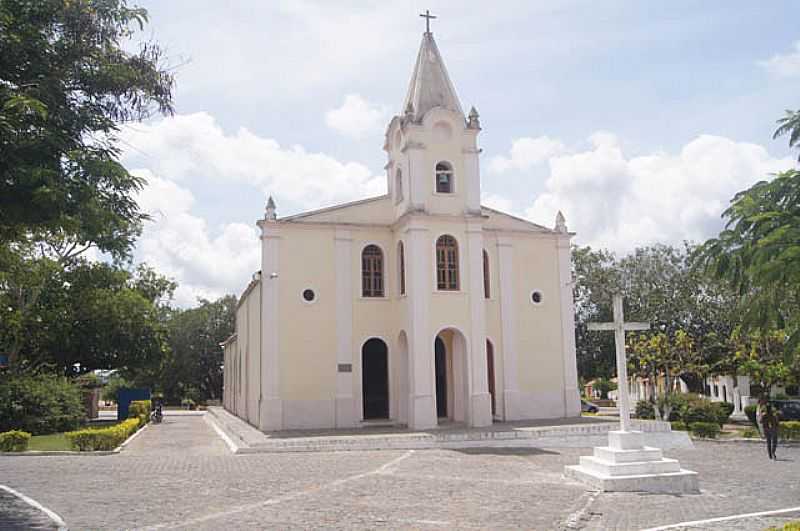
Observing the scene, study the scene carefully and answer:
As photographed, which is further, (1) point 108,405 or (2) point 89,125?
(1) point 108,405

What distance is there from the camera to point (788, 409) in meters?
29.9

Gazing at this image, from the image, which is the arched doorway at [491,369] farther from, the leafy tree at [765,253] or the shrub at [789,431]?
the leafy tree at [765,253]

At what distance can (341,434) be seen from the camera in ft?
70.6

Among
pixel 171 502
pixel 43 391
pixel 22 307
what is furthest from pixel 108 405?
pixel 171 502

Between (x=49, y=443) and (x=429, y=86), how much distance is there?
1750cm

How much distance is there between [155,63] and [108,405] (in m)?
74.1

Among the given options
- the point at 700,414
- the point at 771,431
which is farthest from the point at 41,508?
the point at 700,414

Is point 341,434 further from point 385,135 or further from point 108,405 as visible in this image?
point 108,405

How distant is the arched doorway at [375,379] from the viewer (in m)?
25.2

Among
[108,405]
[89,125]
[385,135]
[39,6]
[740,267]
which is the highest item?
[385,135]

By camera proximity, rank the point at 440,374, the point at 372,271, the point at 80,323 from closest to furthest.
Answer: the point at 372,271 → the point at 440,374 → the point at 80,323

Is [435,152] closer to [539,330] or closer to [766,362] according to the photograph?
[539,330]

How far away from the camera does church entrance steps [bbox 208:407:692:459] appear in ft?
63.7

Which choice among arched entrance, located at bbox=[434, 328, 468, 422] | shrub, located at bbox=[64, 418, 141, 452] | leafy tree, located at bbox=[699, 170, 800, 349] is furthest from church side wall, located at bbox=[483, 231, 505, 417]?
shrub, located at bbox=[64, 418, 141, 452]
